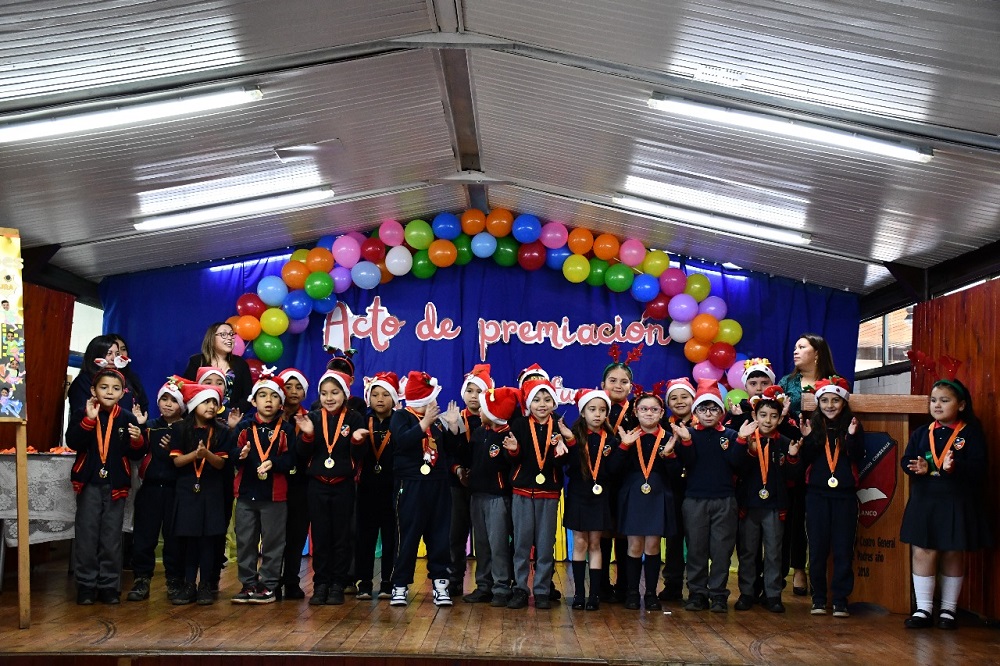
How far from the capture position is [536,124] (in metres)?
7.41

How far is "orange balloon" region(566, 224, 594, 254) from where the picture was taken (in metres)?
9.62

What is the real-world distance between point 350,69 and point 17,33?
1901 millimetres

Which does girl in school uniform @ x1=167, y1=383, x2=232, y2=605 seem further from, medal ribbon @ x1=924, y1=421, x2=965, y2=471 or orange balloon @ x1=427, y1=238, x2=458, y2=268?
medal ribbon @ x1=924, y1=421, x2=965, y2=471

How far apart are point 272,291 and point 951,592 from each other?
5.98m

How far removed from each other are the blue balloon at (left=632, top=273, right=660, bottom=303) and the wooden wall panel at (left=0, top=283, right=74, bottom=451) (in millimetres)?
4969

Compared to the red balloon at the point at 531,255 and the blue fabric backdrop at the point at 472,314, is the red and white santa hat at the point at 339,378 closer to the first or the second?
the blue fabric backdrop at the point at 472,314

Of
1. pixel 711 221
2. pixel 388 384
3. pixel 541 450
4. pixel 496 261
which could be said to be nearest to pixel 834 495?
pixel 541 450

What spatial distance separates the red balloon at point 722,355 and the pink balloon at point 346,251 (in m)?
3.31

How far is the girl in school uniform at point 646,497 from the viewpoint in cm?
641

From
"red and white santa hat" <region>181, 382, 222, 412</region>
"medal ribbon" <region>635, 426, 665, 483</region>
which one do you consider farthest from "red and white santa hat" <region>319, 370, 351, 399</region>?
"medal ribbon" <region>635, 426, 665, 483</region>

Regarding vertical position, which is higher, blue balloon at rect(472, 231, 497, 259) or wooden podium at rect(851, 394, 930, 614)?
blue balloon at rect(472, 231, 497, 259)

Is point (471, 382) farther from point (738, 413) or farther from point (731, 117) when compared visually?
point (731, 117)

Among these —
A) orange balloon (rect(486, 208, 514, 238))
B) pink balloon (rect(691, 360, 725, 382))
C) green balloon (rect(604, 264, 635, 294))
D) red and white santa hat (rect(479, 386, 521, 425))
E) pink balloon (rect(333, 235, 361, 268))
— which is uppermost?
orange balloon (rect(486, 208, 514, 238))

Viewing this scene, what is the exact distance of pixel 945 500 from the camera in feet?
19.7
